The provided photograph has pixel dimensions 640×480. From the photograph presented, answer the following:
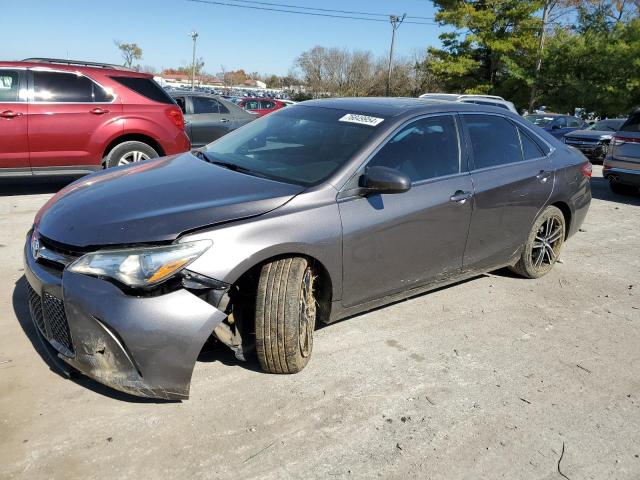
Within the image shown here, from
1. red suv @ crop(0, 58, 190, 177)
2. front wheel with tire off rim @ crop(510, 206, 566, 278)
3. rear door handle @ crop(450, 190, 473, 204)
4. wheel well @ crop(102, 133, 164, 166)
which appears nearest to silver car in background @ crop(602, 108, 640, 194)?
front wheel with tire off rim @ crop(510, 206, 566, 278)

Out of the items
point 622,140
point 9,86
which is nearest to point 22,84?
point 9,86

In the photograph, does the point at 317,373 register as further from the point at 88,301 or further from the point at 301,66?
the point at 301,66

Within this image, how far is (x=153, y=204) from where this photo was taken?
2883 mm

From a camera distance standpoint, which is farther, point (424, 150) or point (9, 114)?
point (9, 114)

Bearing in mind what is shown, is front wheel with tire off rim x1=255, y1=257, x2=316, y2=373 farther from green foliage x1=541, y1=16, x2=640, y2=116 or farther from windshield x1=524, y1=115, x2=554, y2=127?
green foliage x1=541, y1=16, x2=640, y2=116

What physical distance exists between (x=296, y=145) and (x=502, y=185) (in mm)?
1662

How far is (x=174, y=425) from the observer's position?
267 centimetres

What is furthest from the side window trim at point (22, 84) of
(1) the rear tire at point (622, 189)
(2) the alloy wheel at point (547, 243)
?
(1) the rear tire at point (622, 189)

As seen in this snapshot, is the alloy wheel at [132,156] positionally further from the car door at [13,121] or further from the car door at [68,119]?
the car door at [13,121]

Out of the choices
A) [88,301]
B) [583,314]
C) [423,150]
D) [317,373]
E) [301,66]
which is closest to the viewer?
[88,301]

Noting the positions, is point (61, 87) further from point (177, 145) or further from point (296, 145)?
point (296, 145)

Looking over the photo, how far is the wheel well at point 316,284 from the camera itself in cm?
296

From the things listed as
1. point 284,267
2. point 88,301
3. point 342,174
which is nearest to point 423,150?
point 342,174

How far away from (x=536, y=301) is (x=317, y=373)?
7.54 feet
